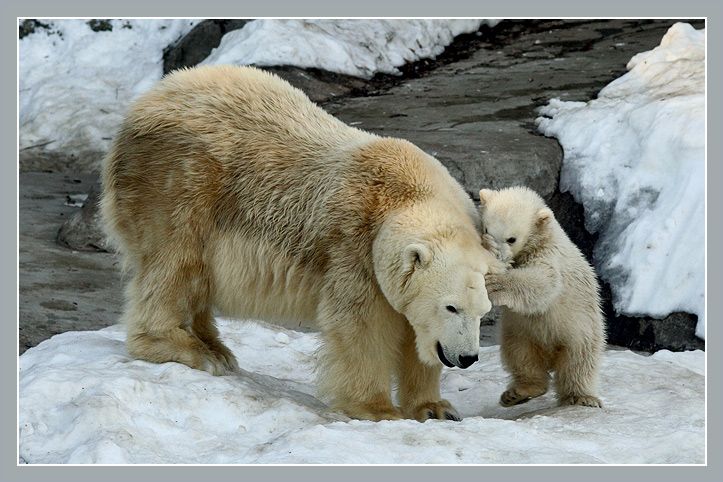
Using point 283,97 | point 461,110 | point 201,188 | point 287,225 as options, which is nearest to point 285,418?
point 287,225

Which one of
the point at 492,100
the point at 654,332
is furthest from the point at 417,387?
the point at 492,100

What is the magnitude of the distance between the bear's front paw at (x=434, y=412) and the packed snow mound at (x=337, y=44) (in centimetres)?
738

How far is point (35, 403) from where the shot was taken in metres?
4.42

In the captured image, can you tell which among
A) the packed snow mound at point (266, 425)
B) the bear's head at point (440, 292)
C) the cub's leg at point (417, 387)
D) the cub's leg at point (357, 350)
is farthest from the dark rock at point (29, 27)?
the bear's head at point (440, 292)

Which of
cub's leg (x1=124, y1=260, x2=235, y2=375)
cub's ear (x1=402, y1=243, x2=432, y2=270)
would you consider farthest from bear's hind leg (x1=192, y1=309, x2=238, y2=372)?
cub's ear (x1=402, y1=243, x2=432, y2=270)

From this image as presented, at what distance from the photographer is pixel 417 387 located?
5.08 metres

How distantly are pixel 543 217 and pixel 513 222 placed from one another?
0.59ft

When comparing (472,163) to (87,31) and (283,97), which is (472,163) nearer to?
(283,97)

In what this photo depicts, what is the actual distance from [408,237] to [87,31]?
36.0ft

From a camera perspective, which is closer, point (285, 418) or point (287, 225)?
point (285, 418)

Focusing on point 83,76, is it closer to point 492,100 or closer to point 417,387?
point 492,100

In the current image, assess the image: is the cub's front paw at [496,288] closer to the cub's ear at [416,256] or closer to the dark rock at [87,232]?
the cub's ear at [416,256]

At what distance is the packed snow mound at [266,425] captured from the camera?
4.04 m

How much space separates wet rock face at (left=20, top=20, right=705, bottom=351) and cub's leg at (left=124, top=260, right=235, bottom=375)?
270cm
